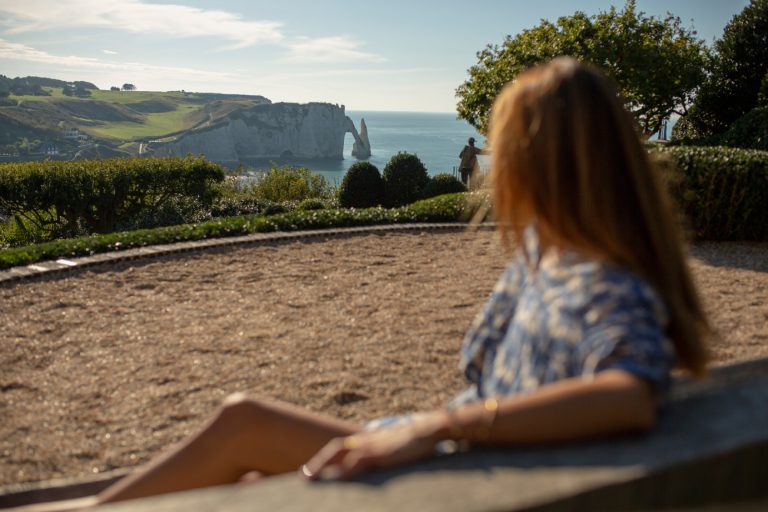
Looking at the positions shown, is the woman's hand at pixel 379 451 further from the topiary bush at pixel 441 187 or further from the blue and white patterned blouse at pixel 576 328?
the topiary bush at pixel 441 187

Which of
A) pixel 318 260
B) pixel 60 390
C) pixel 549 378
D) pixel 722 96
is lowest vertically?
pixel 60 390

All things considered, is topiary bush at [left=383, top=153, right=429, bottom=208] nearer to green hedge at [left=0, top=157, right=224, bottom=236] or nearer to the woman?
green hedge at [left=0, top=157, right=224, bottom=236]


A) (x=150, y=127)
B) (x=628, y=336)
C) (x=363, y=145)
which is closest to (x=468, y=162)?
(x=628, y=336)

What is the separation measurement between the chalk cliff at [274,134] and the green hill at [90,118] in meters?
5.52

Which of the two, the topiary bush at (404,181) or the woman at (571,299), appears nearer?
the woman at (571,299)

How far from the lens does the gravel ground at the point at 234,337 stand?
163 inches

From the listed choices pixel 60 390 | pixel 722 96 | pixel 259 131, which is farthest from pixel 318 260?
pixel 259 131

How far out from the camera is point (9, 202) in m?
14.8

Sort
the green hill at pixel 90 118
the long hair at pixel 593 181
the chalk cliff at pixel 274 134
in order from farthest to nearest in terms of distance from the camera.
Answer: the chalk cliff at pixel 274 134
the green hill at pixel 90 118
the long hair at pixel 593 181

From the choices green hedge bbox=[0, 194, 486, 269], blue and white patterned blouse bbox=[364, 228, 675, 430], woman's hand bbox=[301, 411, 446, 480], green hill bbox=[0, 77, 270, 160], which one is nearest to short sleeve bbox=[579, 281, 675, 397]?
blue and white patterned blouse bbox=[364, 228, 675, 430]

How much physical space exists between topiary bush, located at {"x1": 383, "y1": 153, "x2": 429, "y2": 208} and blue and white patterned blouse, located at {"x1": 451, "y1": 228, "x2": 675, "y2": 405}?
53.4 ft

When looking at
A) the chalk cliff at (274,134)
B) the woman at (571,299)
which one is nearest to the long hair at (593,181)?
the woman at (571,299)

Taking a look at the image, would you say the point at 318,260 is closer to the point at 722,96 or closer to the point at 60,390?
the point at 60,390

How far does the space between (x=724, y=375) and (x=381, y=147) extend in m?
194
